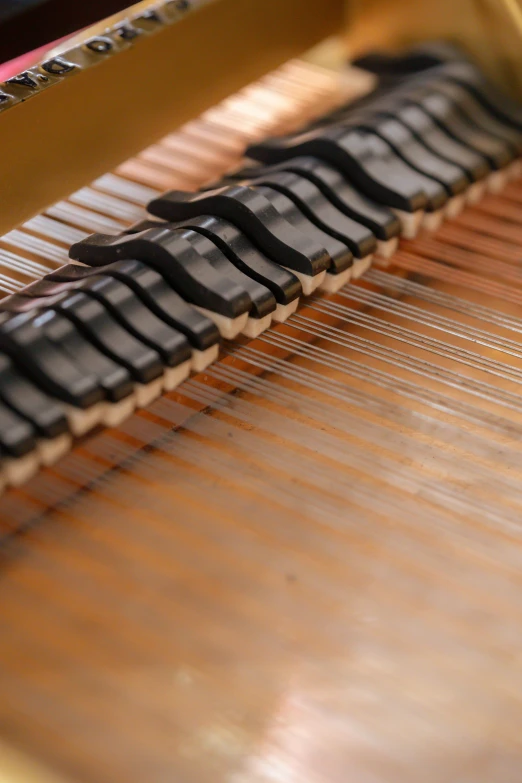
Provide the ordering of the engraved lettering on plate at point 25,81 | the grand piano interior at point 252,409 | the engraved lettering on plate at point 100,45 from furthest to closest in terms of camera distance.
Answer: the engraved lettering on plate at point 100,45 < the engraved lettering on plate at point 25,81 < the grand piano interior at point 252,409

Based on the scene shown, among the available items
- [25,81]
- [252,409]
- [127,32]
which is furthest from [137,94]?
[252,409]

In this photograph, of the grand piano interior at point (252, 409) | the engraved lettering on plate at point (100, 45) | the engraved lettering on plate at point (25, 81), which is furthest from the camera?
the engraved lettering on plate at point (100, 45)

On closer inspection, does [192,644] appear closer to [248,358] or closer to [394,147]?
[248,358]

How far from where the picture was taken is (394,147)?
5.80 ft

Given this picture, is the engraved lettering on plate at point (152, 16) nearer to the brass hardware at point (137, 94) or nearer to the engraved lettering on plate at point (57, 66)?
the brass hardware at point (137, 94)

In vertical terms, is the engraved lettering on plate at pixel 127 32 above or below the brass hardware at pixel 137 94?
above

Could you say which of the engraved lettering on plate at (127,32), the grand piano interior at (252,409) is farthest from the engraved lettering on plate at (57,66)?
the engraved lettering on plate at (127,32)

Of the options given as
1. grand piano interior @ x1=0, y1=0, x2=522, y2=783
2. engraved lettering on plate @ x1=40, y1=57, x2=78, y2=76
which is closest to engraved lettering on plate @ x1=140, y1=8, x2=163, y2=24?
grand piano interior @ x1=0, y1=0, x2=522, y2=783

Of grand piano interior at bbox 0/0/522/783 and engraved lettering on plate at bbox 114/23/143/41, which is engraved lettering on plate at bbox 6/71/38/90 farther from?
engraved lettering on plate at bbox 114/23/143/41

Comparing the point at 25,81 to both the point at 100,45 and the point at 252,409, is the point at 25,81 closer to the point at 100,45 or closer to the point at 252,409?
the point at 100,45

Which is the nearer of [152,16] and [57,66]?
[57,66]

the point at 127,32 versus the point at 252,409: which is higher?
the point at 127,32

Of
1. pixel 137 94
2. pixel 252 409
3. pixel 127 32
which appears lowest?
pixel 252 409

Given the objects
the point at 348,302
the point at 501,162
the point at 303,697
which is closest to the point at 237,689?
the point at 303,697
